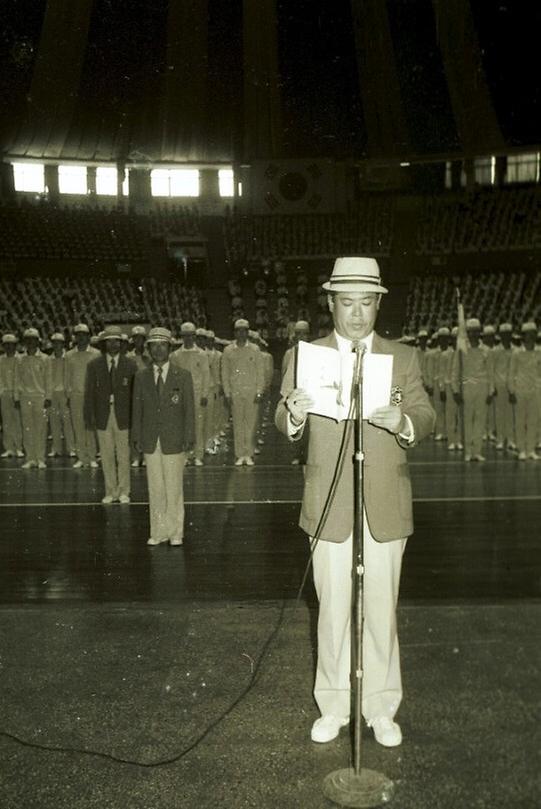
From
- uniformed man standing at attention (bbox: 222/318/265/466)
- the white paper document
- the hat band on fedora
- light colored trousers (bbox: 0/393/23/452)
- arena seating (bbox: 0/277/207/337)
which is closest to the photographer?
the white paper document

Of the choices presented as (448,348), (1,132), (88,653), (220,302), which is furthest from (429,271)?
(88,653)

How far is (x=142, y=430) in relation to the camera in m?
7.54

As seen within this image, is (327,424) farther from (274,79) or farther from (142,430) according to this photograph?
(274,79)

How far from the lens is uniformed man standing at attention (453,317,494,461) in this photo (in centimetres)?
1336

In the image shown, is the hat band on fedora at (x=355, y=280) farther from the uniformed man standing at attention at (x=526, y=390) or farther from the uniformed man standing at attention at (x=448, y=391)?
the uniformed man standing at attention at (x=448, y=391)

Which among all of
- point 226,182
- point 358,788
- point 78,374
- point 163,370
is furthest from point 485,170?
point 358,788

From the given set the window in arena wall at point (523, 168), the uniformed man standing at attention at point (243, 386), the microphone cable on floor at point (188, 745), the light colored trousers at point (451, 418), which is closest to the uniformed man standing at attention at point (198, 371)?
the uniformed man standing at attention at point (243, 386)

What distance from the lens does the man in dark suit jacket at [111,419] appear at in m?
9.74

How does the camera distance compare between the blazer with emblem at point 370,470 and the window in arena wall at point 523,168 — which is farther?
Answer: the window in arena wall at point 523,168

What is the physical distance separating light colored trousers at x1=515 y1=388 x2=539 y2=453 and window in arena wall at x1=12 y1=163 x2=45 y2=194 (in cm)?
2329

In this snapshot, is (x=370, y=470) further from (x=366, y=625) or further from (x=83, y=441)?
(x=83, y=441)

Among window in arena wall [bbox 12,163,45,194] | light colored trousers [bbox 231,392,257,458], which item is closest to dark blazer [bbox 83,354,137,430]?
light colored trousers [bbox 231,392,257,458]

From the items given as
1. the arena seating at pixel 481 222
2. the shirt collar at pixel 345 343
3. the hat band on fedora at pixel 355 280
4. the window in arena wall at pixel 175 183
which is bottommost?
the shirt collar at pixel 345 343

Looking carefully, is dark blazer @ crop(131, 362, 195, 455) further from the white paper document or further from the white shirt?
the white paper document
